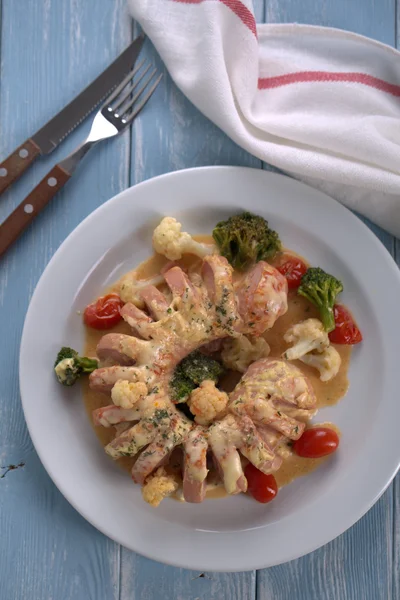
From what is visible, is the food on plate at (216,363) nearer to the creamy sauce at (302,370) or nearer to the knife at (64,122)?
the creamy sauce at (302,370)

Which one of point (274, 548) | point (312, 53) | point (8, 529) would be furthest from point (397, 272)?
point (8, 529)

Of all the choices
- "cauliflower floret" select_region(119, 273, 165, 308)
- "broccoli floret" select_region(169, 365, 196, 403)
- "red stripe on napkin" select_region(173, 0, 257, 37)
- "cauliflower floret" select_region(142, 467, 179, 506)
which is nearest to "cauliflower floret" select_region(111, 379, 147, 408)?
"broccoli floret" select_region(169, 365, 196, 403)

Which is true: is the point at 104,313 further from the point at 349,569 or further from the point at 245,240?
the point at 349,569

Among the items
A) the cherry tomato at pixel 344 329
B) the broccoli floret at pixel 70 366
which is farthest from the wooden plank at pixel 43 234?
the cherry tomato at pixel 344 329

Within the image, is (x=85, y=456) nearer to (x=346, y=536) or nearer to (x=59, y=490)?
(x=59, y=490)

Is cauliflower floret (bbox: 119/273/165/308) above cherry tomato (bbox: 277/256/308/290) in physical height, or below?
below

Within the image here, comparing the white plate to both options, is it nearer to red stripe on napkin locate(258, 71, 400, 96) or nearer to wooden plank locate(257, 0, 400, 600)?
wooden plank locate(257, 0, 400, 600)
